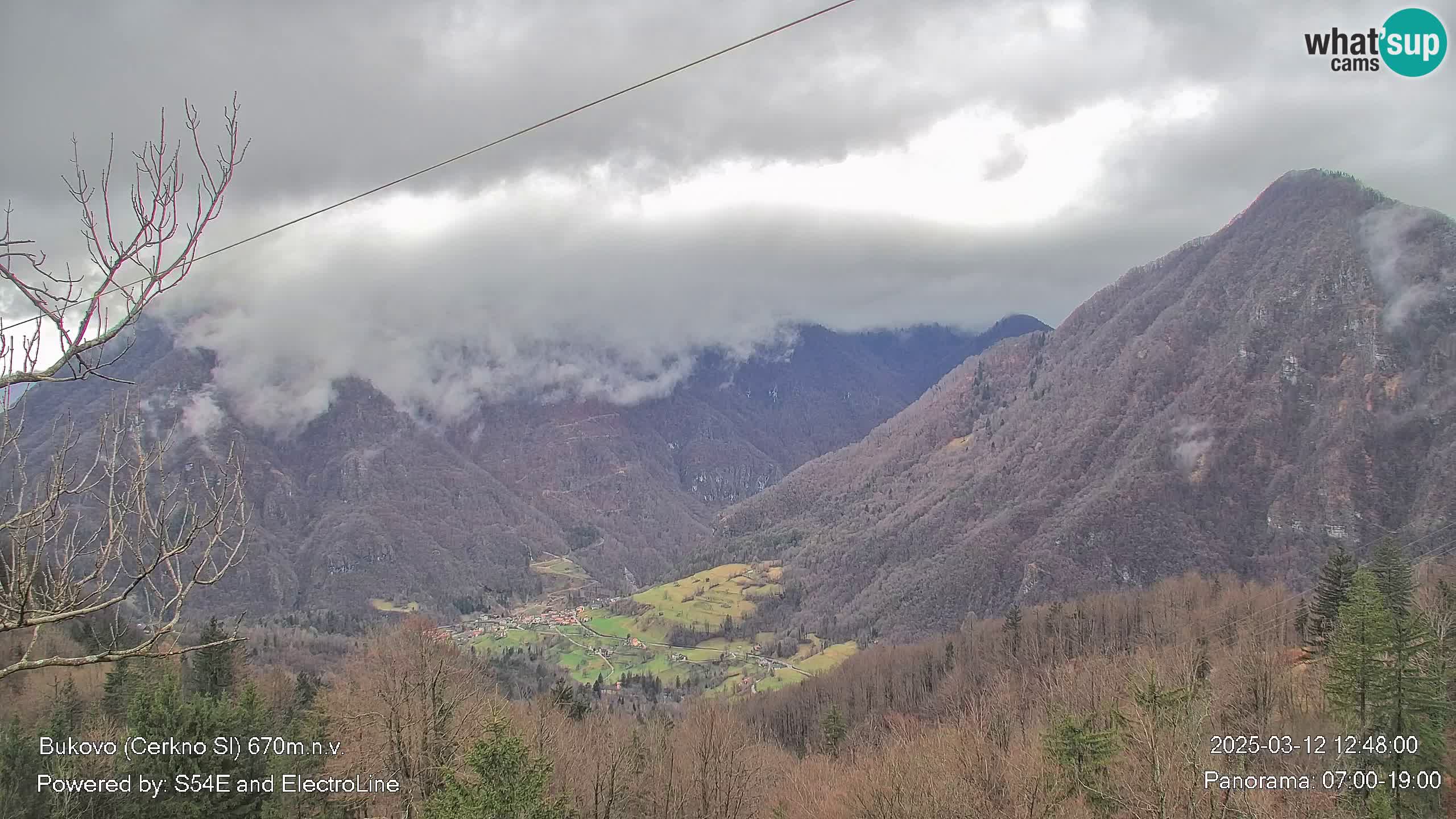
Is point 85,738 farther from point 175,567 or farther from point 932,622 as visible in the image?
point 932,622

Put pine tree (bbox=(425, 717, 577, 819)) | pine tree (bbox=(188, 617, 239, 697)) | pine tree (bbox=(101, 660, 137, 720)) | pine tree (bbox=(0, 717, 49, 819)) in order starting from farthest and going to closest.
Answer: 1. pine tree (bbox=(188, 617, 239, 697))
2. pine tree (bbox=(101, 660, 137, 720))
3. pine tree (bbox=(0, 717, 49, 819))
4. pine tree (bbox=(425, 717, 577, 819))

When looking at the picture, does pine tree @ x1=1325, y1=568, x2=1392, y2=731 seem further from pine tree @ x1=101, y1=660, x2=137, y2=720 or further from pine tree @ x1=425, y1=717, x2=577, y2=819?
pine tree @ x1=101, y1=660, x2=137, y2=720

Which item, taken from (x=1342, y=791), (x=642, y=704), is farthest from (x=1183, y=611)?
(x=642, y=704)

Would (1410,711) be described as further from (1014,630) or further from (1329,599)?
(1014,630)

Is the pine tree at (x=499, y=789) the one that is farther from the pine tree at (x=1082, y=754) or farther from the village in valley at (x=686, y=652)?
the village in valley at (x=686, y=652)

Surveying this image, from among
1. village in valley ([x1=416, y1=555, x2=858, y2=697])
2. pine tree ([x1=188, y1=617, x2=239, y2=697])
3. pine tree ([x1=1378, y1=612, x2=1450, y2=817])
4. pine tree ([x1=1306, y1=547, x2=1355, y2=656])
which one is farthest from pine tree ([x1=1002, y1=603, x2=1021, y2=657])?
pine tree ([x1=188, y1=617, x2=239, y2=697])

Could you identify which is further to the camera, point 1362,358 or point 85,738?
point 1362,358
